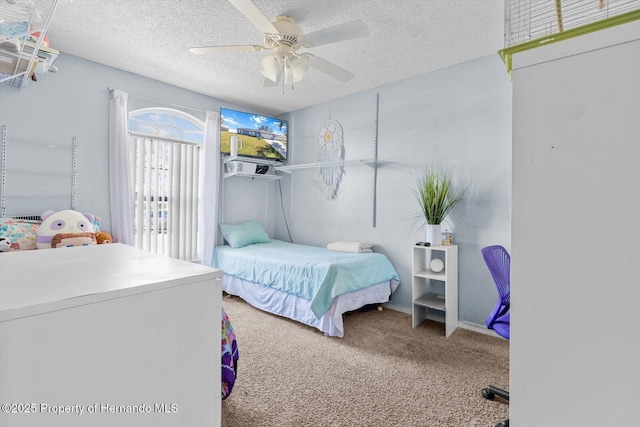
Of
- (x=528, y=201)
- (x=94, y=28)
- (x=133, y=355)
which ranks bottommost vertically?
(x=133, y=355)

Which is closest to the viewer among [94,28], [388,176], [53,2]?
[53,2]

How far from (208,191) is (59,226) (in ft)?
5.48

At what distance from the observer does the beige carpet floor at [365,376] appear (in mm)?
1669

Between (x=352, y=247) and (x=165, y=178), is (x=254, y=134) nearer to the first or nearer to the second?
(x=165, y=178)

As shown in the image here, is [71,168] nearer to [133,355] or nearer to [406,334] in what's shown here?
[133,355]

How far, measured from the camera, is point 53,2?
1495mm

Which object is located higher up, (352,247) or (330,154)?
(330,154)

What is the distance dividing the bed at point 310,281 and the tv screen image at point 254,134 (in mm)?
1455

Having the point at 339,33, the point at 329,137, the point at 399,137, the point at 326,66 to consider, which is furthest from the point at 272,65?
the point at 329,137

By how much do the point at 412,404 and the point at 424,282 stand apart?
4.95ft

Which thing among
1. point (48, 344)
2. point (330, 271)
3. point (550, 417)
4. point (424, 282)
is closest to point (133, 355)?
point (48, 344)

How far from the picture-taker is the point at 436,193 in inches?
113

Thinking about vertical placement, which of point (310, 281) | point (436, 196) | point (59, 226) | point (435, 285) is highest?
point (436, 196)

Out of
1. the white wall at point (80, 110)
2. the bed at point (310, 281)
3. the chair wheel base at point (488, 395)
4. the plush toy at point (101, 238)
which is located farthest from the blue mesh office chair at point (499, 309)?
the white wall at point (80, 110)
